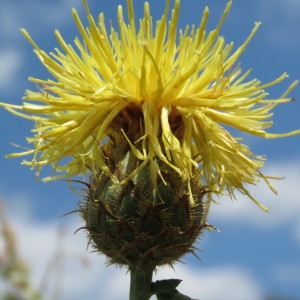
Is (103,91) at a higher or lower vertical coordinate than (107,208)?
higher

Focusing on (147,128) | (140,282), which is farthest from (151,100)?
(140,282)

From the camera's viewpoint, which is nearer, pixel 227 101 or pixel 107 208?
pixel 107 208

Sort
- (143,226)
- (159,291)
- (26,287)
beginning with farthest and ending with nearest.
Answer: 1. (26,287)
2. (159,291)
3. (143,226)

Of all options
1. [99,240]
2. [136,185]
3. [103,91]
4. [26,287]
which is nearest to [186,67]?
[103,91]

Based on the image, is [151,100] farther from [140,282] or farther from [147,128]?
[140,282]

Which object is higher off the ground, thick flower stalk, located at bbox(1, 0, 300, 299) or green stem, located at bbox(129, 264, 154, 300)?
thick flower stalk, located at bbox(1, 0, 300, 299)

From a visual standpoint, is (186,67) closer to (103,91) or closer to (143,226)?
(103,91)
